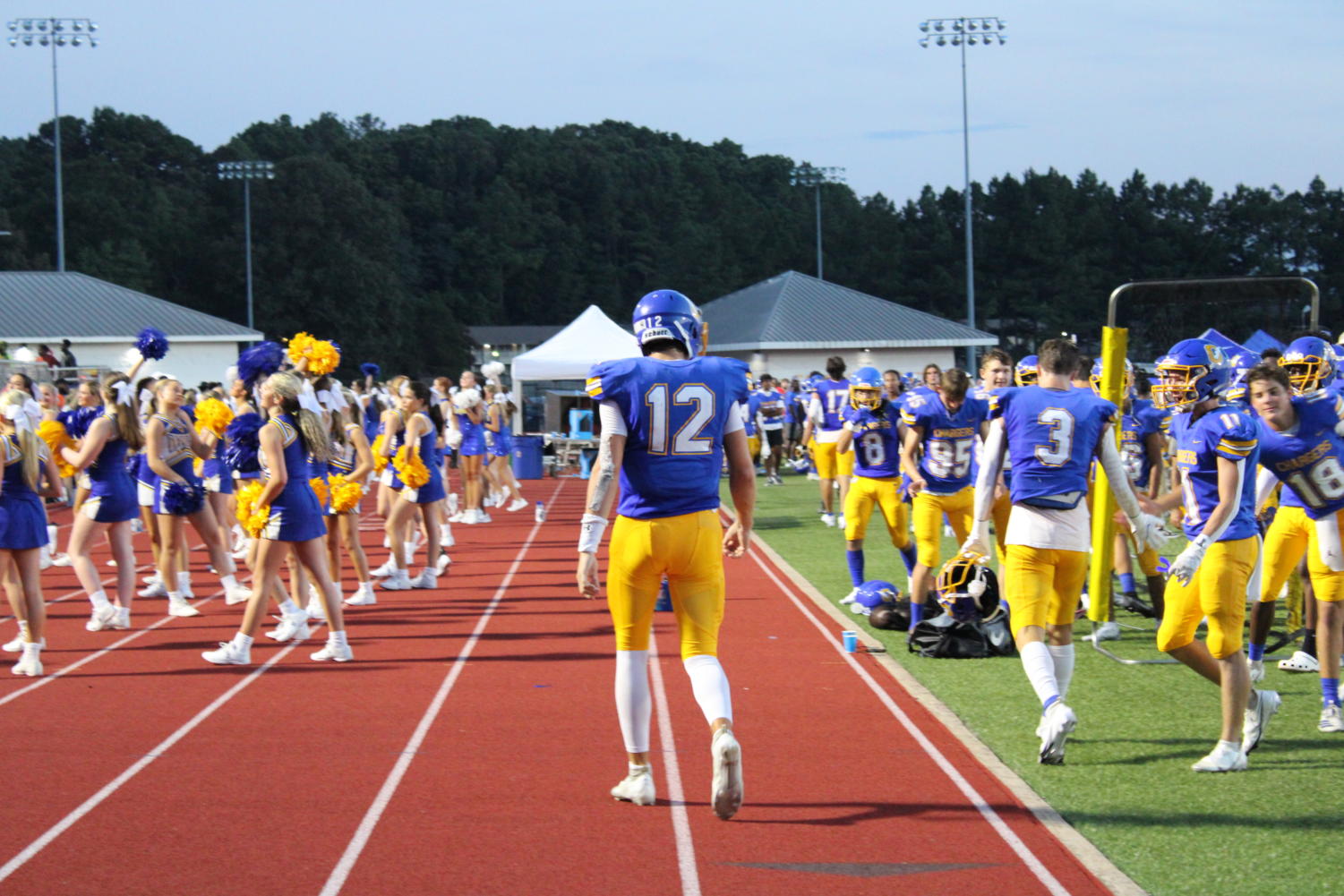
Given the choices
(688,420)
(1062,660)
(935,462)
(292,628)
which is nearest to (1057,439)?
(1062,660)

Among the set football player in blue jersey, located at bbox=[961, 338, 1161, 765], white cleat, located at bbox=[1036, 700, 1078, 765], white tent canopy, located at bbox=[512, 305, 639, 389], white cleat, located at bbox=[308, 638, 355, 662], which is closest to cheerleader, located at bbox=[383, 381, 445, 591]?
white cleat, located at bbox=[308, 638, 355, 662]

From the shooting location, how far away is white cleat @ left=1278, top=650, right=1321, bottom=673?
8.67 metres

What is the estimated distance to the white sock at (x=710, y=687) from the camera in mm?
5535

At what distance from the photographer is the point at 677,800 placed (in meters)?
6.05

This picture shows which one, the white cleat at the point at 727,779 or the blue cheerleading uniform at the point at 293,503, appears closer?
the white cleat at the point at 727,779

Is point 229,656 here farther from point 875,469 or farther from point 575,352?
point 575,352

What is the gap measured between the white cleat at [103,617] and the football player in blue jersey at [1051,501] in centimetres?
697

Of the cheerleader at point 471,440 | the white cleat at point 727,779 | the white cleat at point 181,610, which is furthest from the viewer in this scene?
the cheerleader at point 471,440

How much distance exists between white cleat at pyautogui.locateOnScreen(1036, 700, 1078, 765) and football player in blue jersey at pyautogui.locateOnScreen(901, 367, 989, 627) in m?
3.24

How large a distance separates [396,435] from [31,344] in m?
35.6

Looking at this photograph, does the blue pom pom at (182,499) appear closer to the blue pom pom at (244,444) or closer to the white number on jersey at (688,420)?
the blue pom pom at (244,444)

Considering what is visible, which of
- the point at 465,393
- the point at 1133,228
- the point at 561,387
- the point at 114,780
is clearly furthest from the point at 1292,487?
the point at 1133,228

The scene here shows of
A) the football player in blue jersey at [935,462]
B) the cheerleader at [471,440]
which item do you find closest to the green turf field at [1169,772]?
the football player in blue jersey at [935,462]

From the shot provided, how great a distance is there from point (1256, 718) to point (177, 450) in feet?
26.6
